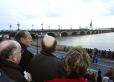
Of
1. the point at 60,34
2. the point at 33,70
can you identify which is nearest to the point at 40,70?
the point at 33,70

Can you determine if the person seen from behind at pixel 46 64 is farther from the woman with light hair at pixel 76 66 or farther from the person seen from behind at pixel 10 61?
the person seen from behind at pixel 10 61

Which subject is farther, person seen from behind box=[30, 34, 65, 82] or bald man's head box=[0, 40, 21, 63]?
person seen from behind box=[30, 34, 65, 82]

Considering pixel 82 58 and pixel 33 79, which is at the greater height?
pixel 82 58

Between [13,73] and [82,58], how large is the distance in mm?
905

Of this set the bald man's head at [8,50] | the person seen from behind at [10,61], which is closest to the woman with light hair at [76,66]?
the person seen from behind at [10,61]

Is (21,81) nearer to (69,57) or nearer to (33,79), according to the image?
(69,57)

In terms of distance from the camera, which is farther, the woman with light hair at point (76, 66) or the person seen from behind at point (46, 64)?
the person seen from behind at point (46, 64)

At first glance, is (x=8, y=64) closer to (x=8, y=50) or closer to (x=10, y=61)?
(x=10, y=61)

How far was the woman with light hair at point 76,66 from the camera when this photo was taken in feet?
16.1

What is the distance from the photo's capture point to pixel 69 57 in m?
5.05

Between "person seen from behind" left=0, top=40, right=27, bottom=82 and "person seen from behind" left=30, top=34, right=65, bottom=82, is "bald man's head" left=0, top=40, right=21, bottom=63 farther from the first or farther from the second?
"person seen from behind" left=30, top=34, right=65, bottom=82

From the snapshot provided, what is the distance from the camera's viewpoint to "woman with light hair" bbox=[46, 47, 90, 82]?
16.1 feet

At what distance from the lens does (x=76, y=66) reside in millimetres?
4957

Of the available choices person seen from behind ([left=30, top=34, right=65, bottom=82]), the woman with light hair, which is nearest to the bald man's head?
the woman with light hair
